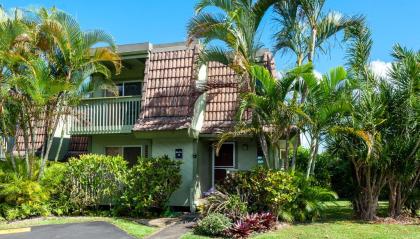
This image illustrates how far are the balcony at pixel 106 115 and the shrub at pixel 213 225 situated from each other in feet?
20.3

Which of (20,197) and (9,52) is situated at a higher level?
(9,52)

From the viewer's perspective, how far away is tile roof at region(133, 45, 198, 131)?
15.3 meters

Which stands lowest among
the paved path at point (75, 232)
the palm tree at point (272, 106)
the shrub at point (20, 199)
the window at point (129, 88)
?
the paved path at point (75, 232)

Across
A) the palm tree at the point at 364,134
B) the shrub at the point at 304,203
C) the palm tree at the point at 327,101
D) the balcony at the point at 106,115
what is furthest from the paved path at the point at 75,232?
the palm tree at the point at 364,134

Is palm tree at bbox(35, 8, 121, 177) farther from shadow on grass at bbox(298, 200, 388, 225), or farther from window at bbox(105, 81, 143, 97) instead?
shadow on grass at bbox(298, 200, 388, 225)

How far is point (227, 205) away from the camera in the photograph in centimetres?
1178

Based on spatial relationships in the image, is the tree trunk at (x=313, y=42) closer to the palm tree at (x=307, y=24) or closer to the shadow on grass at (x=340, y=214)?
the palm tree at (x=307, y=24)

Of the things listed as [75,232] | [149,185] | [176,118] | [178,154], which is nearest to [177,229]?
[149,185]

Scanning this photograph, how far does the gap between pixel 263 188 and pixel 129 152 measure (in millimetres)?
7270

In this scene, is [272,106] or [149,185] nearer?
[272,106]

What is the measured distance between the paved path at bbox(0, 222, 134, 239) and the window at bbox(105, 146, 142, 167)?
4.98m

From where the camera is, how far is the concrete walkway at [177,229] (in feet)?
35.7

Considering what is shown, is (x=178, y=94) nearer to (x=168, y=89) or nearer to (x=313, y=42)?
(x=168, y=89)

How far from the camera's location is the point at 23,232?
11648 mm
